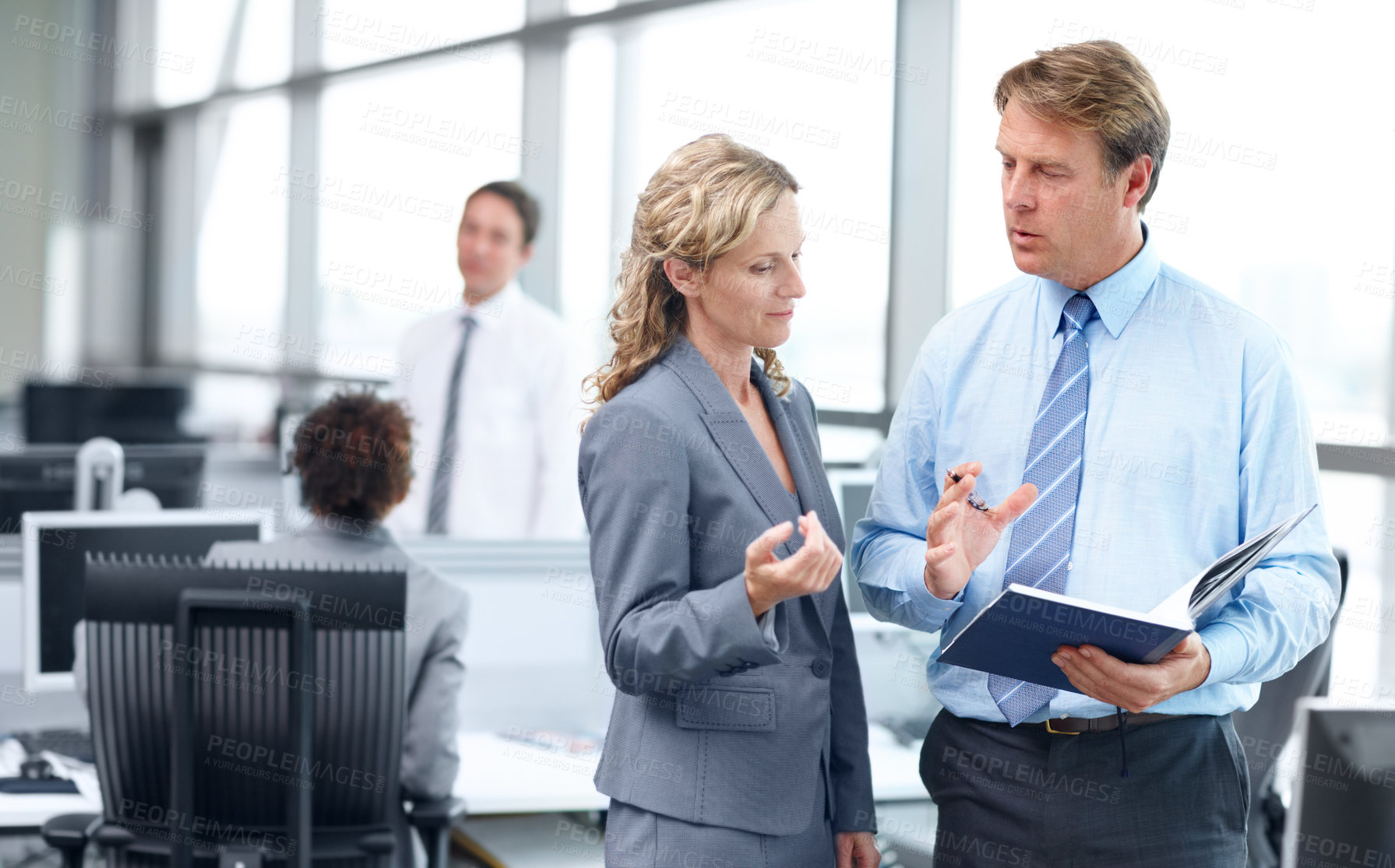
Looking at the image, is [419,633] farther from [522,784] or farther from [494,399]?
[494,399]

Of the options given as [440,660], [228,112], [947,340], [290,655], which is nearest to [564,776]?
[440,660]

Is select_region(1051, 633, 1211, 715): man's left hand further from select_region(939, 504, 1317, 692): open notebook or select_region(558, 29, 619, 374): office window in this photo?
select_region(558, 29, 619, 374): office window

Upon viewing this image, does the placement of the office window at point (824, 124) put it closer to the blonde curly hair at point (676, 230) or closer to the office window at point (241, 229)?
the blonde curly hair at point (676, 230)

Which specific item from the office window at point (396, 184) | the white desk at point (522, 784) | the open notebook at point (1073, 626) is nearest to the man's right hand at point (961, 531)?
the open notebook at point (1073, 626)

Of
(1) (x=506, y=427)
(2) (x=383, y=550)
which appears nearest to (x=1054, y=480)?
(2) (x=383, y=550)

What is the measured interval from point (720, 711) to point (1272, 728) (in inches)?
60.1

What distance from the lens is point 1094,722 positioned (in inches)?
55.2

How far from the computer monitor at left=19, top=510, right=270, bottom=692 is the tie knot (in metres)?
1.92

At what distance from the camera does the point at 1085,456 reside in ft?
4.80

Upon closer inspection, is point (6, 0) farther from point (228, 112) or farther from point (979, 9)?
point (979, 9)

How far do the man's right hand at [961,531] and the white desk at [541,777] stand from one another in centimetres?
95

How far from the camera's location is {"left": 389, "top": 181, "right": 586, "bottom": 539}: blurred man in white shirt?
11.8ft

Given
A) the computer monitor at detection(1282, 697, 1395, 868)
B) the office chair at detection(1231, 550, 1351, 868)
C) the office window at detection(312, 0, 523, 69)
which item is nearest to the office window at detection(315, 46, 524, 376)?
the office window at detection(312, 0, 523, 69)

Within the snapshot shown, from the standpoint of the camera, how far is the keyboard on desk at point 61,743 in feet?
8.45
